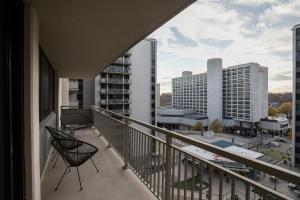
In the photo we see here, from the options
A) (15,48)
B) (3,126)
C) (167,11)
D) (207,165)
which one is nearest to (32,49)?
(15,48)

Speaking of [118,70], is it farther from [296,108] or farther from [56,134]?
[56,134]

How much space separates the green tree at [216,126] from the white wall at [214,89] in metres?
1.13

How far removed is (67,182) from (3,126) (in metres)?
1.81

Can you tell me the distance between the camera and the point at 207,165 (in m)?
1.39

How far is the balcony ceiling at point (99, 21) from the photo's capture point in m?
1.64

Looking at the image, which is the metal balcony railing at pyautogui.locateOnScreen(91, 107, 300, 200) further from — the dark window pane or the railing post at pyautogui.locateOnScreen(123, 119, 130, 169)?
the dark window pane

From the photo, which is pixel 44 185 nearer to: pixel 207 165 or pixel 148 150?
pixel 148 150

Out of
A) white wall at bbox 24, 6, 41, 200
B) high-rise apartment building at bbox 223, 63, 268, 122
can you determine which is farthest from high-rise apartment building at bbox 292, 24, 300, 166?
white wall at bbox 24, 6, 41, 200

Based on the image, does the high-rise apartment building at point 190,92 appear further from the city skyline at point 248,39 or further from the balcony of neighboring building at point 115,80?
the balcony of neighboring building at point 115,80

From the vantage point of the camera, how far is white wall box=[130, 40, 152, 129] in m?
25.1

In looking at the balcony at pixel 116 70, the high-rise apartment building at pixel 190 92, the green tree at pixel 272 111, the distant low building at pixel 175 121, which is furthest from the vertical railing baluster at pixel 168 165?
the high-rise apartment building at pixel 190 92

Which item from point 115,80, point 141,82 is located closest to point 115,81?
point 115,80

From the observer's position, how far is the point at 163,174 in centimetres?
203

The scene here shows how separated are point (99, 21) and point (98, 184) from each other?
2150 mm
